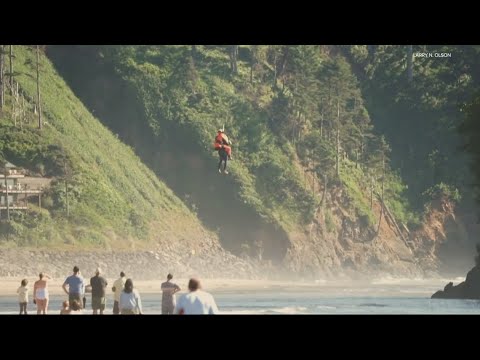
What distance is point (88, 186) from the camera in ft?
278

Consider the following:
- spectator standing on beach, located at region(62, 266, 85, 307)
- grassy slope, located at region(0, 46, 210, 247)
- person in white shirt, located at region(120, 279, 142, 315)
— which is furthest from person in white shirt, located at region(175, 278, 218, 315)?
grassy slope, located at region(0, 46, 210, 247)

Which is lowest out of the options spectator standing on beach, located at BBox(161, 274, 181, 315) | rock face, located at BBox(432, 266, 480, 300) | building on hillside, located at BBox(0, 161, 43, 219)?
spectator standing on beach, located at BBox(161, 274, 181, 315)

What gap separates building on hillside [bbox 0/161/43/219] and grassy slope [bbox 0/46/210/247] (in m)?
0.82

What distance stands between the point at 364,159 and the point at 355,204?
6.78 meters

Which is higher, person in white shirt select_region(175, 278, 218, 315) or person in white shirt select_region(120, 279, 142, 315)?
person in white shirt select_region(120, 279, 142, 315)

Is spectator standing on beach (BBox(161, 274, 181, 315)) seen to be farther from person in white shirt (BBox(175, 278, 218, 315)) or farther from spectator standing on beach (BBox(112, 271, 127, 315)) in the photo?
person in white shirt (BBox(175, 278, 218, 315))

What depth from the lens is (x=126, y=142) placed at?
9681 centimetres

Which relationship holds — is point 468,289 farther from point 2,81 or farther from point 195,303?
point 195,303

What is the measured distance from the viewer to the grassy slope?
8144 centimetres

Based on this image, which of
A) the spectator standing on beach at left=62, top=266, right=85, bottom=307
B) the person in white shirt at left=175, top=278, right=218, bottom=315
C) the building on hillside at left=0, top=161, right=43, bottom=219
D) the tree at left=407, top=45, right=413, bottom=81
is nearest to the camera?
the person in white shirt at left=175, top=278, right=218, bottom=315

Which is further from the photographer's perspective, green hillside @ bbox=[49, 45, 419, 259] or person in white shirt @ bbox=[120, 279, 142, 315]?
green hillside @ bbox=[49, 45, 419, 259]

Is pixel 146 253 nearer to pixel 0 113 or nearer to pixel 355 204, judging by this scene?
pixel 0 113

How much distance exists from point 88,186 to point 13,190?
550 centimetres
